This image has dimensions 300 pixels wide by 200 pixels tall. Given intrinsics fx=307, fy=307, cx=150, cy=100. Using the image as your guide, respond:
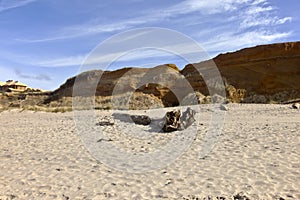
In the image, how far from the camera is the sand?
182 inches

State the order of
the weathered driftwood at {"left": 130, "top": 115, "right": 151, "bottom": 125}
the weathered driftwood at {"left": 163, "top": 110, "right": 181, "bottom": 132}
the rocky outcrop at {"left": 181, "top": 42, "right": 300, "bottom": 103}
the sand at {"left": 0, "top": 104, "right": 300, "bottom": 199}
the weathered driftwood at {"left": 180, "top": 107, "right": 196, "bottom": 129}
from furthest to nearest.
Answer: the rocky outcrop at {"left": 181, "top": 42, "right": 300, "bottom": 103}
the weathered driftwood at {"left": 130, "top": 115, "right": 151, "bottom": 125}
the weathered driftwood at {"left": 180, "top": 107, "right": 196, "bottom": 129}
the weathered driftwood at {"left": 163, "top": 110, "right": 181, "bottom": 132}
the sand at {"left": 0, "top": 104, "right": 300, "bottom": 199}

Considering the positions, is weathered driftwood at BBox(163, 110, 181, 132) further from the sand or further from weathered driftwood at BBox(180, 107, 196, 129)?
the sand

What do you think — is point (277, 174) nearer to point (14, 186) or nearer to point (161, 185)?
point (161, 185)

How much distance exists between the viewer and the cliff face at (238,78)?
2793 cm

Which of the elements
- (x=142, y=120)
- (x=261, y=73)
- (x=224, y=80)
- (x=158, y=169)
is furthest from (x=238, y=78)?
(x=158, y=169)

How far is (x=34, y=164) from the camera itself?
6.51 meters

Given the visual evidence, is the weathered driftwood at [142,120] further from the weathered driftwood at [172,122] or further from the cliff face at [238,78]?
the cliff face at [238,78]

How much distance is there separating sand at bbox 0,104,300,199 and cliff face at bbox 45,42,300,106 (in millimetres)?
18878

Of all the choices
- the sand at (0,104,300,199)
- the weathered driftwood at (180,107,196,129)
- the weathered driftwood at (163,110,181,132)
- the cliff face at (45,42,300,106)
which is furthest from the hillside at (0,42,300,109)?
the sand at (0,104,300,199)

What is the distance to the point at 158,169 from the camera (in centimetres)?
597

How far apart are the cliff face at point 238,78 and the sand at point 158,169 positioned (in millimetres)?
18878

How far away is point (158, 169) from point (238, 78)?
2576 cm

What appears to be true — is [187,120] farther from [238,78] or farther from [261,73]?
[261,73]

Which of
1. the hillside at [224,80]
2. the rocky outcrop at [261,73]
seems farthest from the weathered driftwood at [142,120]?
the rocky outcrop at [261,73]
